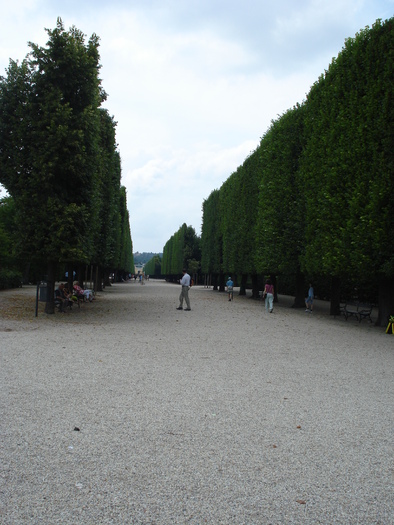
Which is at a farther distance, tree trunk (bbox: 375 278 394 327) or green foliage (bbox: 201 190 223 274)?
green foliage (bbox: 201 190 223 274)

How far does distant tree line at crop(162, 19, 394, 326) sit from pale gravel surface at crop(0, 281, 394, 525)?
739 cm

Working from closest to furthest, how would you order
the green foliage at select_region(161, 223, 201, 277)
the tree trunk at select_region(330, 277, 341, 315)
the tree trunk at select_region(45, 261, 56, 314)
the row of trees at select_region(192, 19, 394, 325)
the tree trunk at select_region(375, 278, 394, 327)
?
the row of trees at select_region(192, 19, 394, 325), the tree trunk at select_region(375, 278, 394, 327), the tree trunk at select_region(45, 261, 56, 314), the tree trunk at select_region(330, 277, 341, 315), the green foliage at select_region(161, 223, 201, 277)

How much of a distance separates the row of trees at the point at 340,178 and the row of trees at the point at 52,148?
9851 mm

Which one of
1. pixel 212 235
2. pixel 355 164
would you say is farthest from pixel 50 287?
pixel 212 235

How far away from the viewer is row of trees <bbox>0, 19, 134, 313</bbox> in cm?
1772

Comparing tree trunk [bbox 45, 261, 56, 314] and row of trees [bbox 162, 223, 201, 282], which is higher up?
row of trees [bbox 162, 223, 201, 282]

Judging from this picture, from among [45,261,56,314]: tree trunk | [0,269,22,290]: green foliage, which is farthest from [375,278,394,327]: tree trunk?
[0,269,22,290]: green foliage

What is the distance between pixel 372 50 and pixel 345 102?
84.5 inches

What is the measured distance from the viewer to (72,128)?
18.5 metres

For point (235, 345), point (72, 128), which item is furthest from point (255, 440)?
point (72, 128)

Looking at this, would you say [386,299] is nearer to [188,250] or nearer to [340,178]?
[340,178]

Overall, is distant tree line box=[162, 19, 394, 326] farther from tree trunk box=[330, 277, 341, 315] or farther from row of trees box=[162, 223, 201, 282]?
row of trees box=[162, 223, 201, 282]

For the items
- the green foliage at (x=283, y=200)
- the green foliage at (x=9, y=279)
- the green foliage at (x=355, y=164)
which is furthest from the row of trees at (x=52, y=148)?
the green foliage at (x=9, y=279)

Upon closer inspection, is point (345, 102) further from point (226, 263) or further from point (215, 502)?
point (226, 263)
